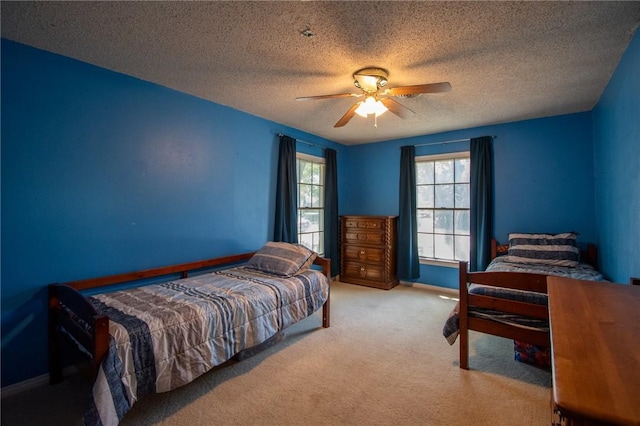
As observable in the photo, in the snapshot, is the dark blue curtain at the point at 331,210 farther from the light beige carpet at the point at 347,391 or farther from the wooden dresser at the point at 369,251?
the light beige carpet at the point at 347,391

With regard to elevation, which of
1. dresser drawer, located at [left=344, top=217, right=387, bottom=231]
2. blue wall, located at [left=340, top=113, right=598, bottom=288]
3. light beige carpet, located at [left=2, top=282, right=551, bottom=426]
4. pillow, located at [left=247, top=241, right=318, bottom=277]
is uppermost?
blue wall, located at [left=340, top=113, right=598, bottom=288]

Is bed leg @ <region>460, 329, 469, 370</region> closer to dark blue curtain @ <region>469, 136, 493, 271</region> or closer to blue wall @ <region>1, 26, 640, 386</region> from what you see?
blue wall @ <region>1, 26, 640, 386</region>

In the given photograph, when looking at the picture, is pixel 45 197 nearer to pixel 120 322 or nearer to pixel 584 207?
pixel 120 322

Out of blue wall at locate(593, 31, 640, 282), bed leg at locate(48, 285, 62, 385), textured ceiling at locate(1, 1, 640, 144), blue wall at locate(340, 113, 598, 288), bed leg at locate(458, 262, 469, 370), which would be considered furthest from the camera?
blue wall at locate(340, 113, 598, 288)

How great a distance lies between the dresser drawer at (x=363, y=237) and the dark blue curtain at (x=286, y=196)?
1.07 m

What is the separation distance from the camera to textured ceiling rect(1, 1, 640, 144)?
1736 mm

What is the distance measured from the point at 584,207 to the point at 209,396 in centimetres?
435

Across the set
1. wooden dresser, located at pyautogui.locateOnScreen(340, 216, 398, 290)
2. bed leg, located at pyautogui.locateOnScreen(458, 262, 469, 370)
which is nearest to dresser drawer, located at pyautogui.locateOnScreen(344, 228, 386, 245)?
wooden dresser, located at pyautogui.locateOnScreen(340, 216, 398, 290)

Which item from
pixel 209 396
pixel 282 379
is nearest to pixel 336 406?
pixel 282 379

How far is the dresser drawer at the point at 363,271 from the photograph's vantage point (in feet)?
15.2

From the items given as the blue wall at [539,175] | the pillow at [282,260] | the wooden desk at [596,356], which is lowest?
the pillow at [282,260]

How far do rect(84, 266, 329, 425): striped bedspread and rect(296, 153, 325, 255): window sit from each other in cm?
177

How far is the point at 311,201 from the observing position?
479cm

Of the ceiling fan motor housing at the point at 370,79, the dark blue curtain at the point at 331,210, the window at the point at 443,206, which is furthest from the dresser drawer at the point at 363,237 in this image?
the ceiling fan motor housing at the point at 370,79
